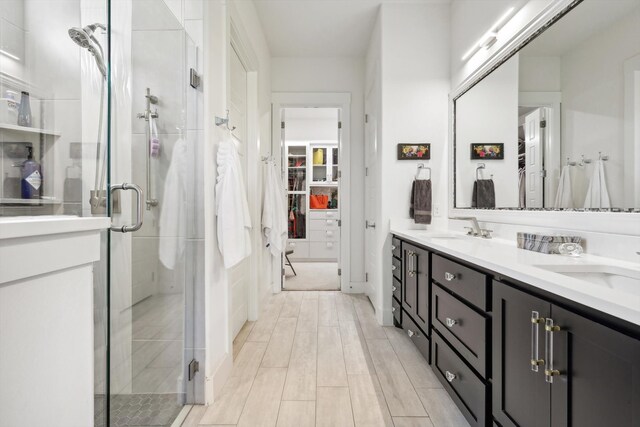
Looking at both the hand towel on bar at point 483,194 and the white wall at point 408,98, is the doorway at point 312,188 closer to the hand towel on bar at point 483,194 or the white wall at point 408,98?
the white wall at point 408,98

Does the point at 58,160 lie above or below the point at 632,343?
above

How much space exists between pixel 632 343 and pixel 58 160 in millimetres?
1719

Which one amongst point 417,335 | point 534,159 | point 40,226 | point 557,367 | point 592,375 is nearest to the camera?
point 40,226

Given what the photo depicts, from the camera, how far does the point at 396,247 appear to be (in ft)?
8.75

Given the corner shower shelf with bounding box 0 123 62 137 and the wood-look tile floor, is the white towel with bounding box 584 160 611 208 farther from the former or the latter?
the corner shower shelf with bounding box 0 123 62 137

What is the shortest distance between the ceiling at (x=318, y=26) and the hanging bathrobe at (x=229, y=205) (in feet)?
6.24

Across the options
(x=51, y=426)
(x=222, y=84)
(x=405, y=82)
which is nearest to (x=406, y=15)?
(x=405, y=82)

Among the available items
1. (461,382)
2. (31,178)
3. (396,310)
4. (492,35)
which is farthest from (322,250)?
(31,178)

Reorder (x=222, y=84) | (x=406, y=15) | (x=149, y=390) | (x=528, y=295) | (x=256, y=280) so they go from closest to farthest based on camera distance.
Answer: (x=528, y=295)
(x=149, y=390)
(x=222, y=84)
(x=406, y=15)
(x=256, y=280)

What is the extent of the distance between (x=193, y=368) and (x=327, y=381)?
792 mm

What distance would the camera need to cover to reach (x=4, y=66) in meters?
1.00

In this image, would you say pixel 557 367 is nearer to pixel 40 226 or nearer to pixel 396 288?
pixel 40 226

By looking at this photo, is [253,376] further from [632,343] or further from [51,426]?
[632,343]

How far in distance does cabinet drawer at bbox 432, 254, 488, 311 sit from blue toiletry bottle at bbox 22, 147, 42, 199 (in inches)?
65.7
